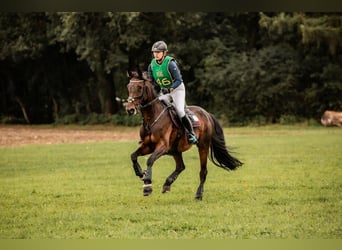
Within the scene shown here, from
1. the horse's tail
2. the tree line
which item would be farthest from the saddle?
the tree line

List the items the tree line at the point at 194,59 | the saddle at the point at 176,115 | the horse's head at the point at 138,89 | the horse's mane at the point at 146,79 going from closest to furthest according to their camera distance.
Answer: the horse's head at the point at 138,89 → the horse's mane at the point at 146,79 → the saddle at the point at 176,115 → the tree line at the point at 194,59

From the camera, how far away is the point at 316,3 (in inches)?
299

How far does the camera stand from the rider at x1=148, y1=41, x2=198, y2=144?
6.39 meters

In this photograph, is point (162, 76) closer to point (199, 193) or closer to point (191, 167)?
point (199, 193)

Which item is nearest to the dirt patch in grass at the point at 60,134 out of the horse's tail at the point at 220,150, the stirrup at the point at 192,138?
the horse's tail at the point at 220,150

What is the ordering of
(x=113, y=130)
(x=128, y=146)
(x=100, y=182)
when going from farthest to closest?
(x=113, y=130)
(x=128, y=146)
(x=100, y=182)

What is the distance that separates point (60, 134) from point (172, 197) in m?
5.01

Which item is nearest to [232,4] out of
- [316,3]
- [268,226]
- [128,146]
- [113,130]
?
[316,3]

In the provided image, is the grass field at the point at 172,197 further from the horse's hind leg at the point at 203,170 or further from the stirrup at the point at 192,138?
the stirrup at the point at 192,138

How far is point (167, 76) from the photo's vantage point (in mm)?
6504

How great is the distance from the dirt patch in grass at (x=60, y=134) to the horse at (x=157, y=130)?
361 cm

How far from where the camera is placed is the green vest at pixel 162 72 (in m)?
6.43

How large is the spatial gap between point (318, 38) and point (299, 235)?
5.76 meters

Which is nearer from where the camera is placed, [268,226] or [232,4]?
[268,226]
